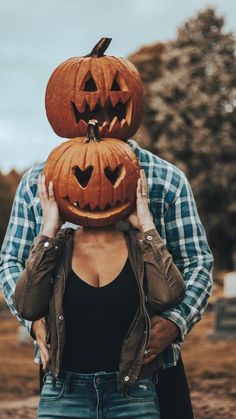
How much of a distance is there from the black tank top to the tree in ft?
109

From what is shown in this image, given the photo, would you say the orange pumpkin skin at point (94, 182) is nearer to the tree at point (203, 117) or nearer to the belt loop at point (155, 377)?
the belt loop at point (155, 377)

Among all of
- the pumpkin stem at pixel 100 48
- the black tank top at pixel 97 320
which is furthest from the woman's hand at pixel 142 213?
the pumpkin stem at pixel 100 48

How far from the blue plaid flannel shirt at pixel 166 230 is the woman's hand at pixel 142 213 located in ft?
1.24

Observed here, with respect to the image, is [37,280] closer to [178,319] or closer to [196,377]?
[178,319]

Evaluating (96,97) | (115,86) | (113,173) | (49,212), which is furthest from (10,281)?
(115,86)

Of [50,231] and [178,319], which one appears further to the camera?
[178,319]

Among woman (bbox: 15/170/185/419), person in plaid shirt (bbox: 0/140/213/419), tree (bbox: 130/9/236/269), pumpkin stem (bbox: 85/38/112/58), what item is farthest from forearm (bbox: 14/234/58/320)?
tree (bbox: 130/9/236/269)

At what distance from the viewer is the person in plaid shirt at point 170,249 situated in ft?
12.8

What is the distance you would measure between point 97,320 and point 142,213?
507 mm

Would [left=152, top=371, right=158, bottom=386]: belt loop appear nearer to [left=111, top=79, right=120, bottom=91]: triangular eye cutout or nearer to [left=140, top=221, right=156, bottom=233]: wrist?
[left=140, top=221, right=156, bottom=233]: wrist

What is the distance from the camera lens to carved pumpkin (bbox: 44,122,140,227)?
12.3ft

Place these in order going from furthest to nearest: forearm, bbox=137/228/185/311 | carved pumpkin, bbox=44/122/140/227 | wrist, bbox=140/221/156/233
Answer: carved pumpkin, bbox=44/122/140/227 → wrist, bbox=140/221/156/233 → forearm, bbox=137/228/185/311

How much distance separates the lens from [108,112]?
4016mm

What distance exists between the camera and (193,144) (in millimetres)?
37125
